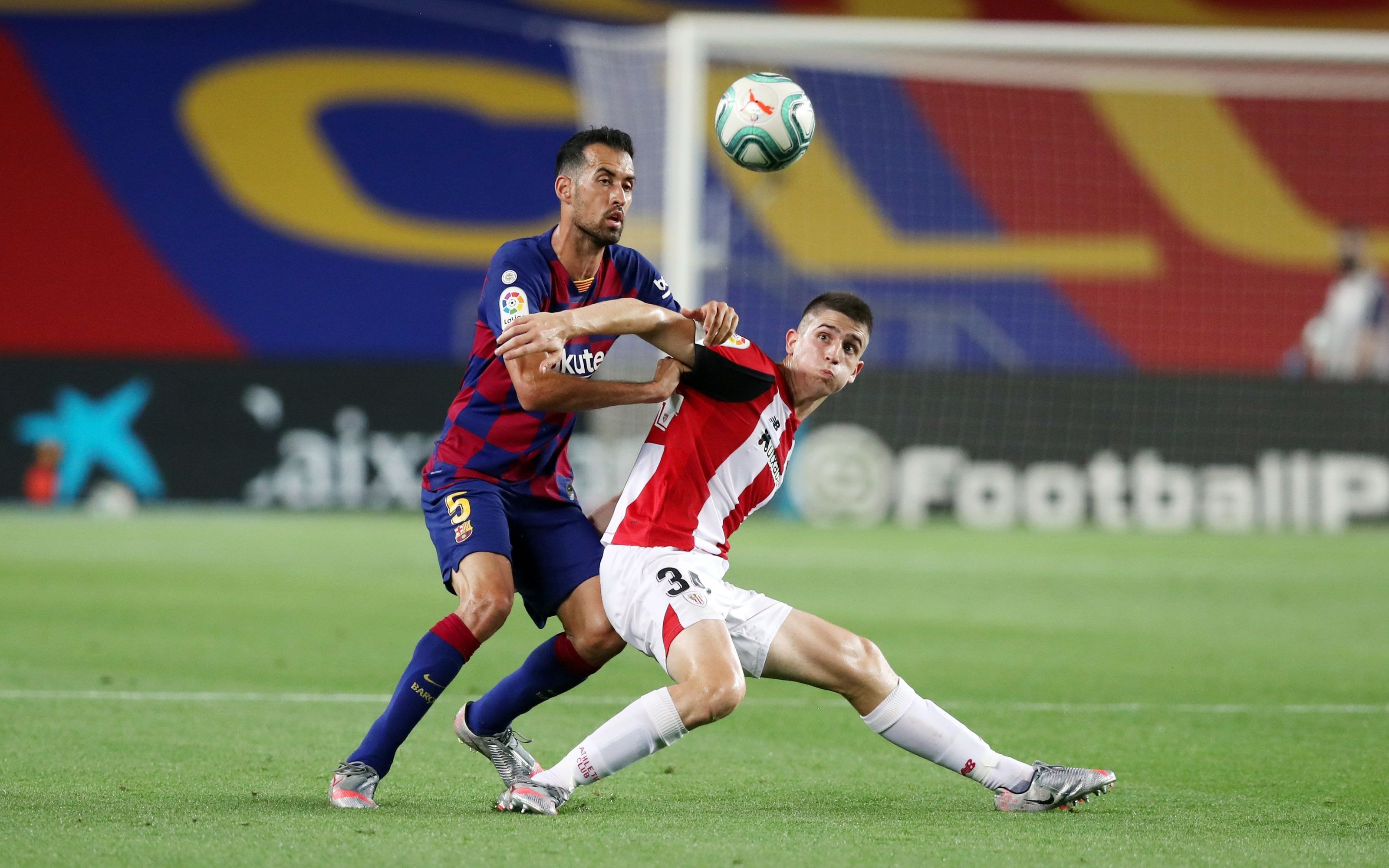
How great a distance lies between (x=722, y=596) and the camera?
203 inches

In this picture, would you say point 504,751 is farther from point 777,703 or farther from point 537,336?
point 777,703

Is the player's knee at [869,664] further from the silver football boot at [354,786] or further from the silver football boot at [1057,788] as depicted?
the silver football boot at [354,786]

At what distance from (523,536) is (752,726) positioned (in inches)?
68.6

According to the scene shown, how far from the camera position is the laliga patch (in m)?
5.33

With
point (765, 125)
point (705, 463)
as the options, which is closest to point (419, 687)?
point (705, 463)

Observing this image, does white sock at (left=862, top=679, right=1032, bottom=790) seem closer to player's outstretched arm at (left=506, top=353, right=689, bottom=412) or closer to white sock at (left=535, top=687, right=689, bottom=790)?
white sock at (left=535, top=687, right=689, bottom=790)

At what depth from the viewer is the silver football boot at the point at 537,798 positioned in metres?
4.95

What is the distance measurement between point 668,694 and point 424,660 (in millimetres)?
823

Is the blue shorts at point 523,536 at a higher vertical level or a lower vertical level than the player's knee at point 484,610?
higher

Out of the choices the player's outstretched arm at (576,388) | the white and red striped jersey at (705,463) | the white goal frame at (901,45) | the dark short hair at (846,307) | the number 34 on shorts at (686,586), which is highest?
the white goal frame at (901,45)

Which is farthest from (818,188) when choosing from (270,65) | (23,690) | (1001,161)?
(23,690)

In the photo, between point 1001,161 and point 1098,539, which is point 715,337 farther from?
point 1001,161

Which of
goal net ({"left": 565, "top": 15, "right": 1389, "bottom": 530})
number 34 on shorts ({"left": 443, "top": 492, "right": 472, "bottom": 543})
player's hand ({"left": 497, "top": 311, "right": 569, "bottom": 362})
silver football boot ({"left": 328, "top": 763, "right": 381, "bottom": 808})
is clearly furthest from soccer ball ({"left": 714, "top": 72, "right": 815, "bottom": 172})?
goal net ({"left": 565, "top": 15, "right": 1389, "bottom": 530})

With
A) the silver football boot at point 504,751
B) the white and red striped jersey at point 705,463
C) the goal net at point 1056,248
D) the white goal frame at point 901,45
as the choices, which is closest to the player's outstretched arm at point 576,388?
the white and red striped jersey at point 705,463
